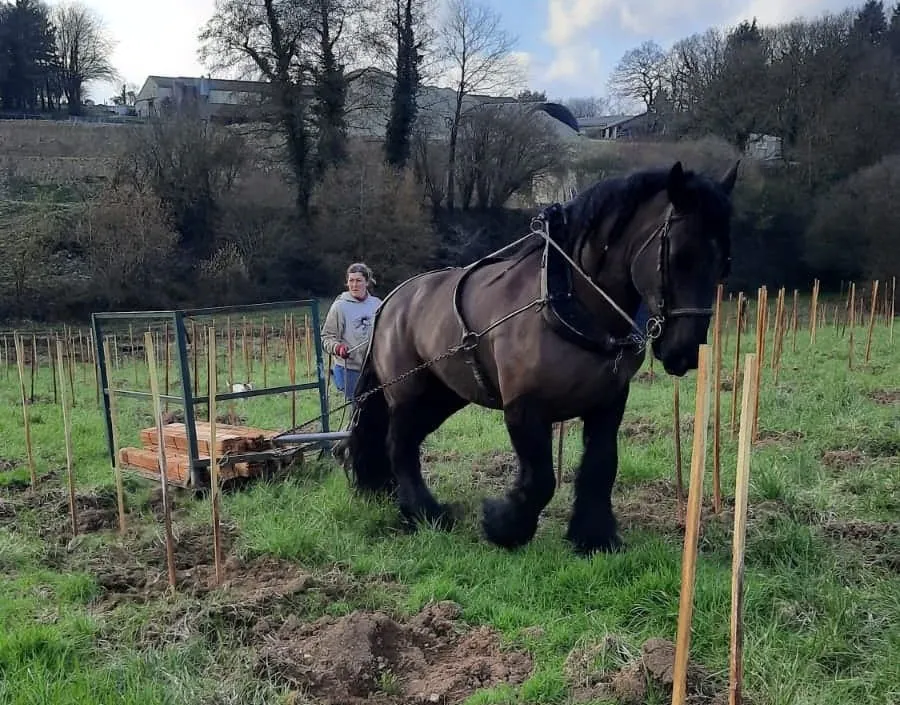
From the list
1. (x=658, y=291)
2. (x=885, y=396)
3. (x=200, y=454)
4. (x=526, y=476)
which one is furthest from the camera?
(x=885, y=396)

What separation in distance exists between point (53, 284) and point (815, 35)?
37015 millimetres

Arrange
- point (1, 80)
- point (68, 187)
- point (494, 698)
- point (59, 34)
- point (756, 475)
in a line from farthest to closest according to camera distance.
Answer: point (59, 34) < point (1, 80) < point (68, 187) < point (756, 475) < point (494, 698)

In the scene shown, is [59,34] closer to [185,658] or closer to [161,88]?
[161,88]

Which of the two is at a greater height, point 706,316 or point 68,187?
point 68,187

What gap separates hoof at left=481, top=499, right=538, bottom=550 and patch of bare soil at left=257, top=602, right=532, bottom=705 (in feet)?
2.49

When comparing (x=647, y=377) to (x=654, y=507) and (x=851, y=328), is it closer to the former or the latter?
(x=851, y=328)

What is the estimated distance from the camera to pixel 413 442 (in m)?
4.95

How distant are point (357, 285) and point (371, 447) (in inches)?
77.0

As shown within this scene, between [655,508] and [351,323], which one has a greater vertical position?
[351,323]

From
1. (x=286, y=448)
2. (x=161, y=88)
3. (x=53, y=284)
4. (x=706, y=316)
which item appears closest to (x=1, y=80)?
(x=161, y=88)

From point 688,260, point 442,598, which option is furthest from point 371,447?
point 688,260

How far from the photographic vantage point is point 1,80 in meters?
45.0

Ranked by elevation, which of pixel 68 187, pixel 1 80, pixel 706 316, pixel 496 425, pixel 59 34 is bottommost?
pixel 496 425

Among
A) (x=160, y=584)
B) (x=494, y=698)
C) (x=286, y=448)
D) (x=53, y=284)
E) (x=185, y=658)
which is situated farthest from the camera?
(x=53, y=284)
